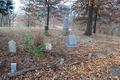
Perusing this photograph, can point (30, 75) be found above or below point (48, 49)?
below

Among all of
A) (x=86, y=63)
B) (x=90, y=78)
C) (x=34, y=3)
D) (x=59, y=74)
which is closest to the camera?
(x=90, y=78)

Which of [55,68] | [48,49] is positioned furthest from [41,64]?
[48,49]

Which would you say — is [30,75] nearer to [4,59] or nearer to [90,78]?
[4,59]

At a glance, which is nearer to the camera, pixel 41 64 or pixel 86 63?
pixel 41 64

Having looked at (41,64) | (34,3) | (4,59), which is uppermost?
(34,3)

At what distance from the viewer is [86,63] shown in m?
4.23

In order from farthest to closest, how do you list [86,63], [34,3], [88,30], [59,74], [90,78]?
[88,30] < [34,3] < [86,63] < [59,74] < [90,78]

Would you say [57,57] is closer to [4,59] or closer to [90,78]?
[90,78]

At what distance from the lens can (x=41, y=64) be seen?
3.80 m

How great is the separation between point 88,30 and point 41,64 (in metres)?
8.87

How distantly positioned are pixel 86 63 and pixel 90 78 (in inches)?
45.9

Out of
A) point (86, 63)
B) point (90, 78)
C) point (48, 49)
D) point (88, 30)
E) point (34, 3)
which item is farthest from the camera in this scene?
point (88, 30)

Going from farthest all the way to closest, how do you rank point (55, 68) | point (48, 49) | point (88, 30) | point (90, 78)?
point (88, 30) → point (48, 49) → point (55, 68) → point (90, 78)

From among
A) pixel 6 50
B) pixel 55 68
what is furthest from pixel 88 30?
pixel 6 50
